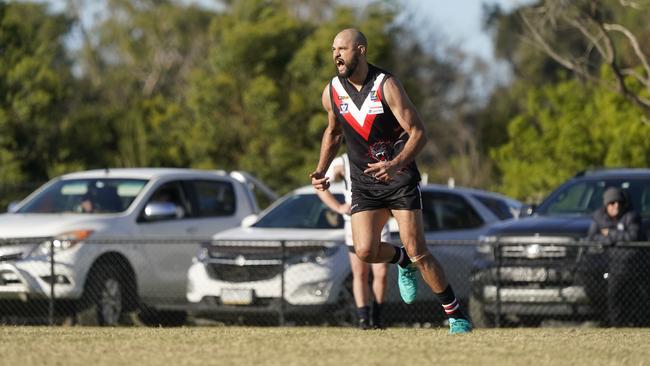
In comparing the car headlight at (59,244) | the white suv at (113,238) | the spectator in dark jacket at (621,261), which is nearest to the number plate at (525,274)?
the spectator in dark jacket at (621,261)

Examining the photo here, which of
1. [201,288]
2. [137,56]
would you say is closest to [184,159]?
[201,288]

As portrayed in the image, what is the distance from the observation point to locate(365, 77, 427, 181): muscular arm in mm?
10406

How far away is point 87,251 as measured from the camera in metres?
16.9

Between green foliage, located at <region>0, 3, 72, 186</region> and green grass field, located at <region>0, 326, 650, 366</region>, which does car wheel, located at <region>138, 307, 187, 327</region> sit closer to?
green grass field, located at <region>0, 326, 650, 366</region>

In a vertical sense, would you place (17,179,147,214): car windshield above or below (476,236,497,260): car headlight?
above

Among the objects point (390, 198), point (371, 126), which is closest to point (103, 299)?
point (390, 198)

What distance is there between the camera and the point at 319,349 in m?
9.91

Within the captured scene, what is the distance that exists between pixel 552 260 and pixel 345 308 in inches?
91.6

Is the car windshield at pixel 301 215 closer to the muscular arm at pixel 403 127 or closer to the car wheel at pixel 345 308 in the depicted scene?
the car wheel at pixel 345 308

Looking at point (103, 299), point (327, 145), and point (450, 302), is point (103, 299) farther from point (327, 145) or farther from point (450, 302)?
point (450, 302)

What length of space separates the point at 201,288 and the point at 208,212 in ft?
7.47

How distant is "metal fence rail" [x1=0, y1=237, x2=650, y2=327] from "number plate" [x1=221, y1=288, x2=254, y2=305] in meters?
0.01

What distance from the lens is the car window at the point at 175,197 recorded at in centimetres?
1821

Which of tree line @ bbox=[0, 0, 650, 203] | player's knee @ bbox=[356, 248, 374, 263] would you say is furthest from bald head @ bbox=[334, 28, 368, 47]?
tree line @ bbox=[0, 0, 650, 203]
